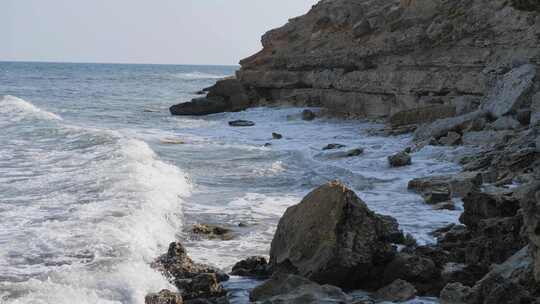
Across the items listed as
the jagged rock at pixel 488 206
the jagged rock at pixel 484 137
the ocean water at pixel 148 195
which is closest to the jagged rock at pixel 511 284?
the jagged rock at pixel 488 206

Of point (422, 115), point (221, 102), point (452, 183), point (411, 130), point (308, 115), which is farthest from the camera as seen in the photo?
point (221, 102)

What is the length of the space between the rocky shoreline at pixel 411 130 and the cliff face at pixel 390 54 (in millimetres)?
59

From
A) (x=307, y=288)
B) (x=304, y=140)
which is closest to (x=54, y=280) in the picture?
(x=307, y=288)

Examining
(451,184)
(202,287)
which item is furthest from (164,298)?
(451,184)

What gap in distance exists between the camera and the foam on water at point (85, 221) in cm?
672

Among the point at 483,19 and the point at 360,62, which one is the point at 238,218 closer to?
the point at 483,19

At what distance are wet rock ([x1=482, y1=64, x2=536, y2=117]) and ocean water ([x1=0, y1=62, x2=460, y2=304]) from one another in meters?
2.35

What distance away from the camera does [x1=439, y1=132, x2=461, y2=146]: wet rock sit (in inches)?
629

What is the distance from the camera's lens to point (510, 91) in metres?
16.8

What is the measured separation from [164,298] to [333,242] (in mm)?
1733

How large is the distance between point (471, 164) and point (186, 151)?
29.2ft

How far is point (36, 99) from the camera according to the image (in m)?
42.8

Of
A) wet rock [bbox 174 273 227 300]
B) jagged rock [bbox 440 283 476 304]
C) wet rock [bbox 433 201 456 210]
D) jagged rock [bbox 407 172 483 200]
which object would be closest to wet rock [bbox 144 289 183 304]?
wet rock [bbox 174 273 227 300]

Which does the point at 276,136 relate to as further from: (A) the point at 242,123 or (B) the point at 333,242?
(B) the point at 333,242
